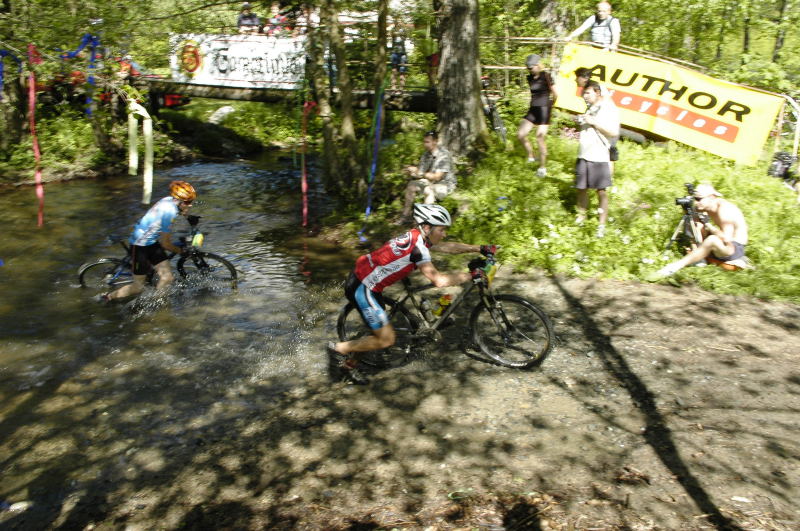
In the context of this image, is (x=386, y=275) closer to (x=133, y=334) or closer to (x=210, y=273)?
(x=133, y=334)

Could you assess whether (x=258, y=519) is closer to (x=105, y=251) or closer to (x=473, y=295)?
(x=473, y=295)

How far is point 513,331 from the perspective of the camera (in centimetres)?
664

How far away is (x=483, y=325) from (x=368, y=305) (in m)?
1.45

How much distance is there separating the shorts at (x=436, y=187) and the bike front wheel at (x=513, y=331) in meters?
4.74

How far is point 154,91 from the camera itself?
65.4 ft

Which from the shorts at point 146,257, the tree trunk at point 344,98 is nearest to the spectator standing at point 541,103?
the tree trunk at point 344,98

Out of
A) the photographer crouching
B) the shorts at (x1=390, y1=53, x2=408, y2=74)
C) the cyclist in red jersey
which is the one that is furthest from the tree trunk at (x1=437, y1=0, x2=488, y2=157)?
the cyclist in red jersey

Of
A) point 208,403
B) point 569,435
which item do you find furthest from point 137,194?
point 569,435

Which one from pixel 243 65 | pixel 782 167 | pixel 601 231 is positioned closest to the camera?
pixel 601 231

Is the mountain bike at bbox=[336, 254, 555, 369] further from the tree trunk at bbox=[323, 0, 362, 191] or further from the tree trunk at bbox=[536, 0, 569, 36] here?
the tree trunk at bbox=[536, 0, 569, 36]

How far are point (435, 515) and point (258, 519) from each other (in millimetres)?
1366

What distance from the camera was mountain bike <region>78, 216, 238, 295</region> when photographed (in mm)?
8969

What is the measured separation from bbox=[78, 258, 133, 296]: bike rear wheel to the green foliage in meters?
5.47

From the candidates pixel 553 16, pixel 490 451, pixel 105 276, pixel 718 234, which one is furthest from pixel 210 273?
pixel 553 16
